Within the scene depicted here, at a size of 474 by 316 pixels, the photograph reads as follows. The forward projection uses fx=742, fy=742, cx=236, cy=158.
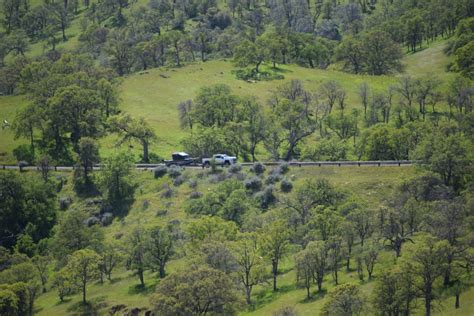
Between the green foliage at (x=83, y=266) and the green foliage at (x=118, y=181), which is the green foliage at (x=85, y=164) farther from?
the green foliage at (x=83, y=266)

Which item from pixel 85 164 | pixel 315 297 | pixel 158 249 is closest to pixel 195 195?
pixel 158 249

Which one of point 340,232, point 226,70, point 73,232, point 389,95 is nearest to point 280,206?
point 340,232

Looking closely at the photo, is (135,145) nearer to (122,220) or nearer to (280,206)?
(122,220)

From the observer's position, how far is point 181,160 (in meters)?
137

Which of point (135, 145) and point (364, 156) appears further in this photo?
point (135, 145)

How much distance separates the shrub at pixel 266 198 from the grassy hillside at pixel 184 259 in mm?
5491

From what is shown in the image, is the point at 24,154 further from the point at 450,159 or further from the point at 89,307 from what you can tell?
the point at 450,159

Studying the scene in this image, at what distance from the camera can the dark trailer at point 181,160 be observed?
137m

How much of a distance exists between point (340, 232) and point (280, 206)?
72.4 feet

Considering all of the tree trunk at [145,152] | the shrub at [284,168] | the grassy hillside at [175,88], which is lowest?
the shrub at [284,168]

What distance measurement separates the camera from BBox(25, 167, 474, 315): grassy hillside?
90.0 m

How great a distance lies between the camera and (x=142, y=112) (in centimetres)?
16450

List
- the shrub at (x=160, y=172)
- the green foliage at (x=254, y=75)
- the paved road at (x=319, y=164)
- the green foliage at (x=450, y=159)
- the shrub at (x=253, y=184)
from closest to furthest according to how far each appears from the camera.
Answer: the green foliage at (x=450, y=159) < the paved road at (x=319, y=164) < the shrub at (x=253, y=184) < the shrub at (x=160, y=172) < the green foliage at (x=254, y=75)

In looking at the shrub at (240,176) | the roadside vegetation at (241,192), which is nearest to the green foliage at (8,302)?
the roadside vegetation at (241,192)
